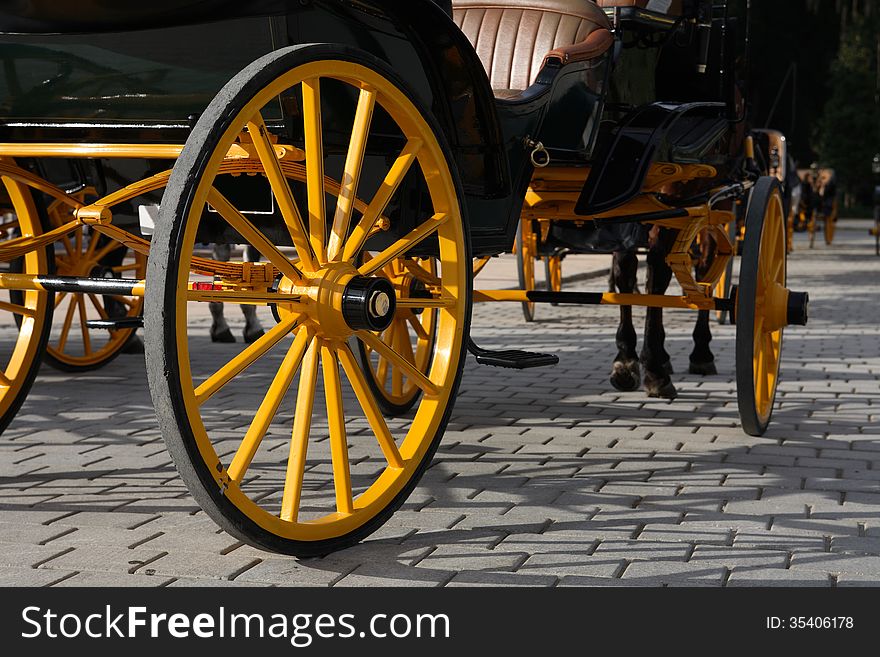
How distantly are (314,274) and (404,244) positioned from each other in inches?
14.5

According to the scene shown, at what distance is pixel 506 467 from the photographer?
15.0 feet

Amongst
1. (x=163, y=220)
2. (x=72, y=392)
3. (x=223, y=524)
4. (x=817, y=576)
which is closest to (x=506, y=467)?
(x=817, y=576)

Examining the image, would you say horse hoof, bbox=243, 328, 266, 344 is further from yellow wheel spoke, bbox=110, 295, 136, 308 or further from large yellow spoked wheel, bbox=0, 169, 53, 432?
large yellow spoked wheel, bbox=0, 169, 53, 432

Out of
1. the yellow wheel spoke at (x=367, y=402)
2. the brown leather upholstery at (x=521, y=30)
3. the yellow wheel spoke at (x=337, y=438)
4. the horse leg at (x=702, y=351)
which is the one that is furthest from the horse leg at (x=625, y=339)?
the yellow wheel spoke at (x=337, y=438)

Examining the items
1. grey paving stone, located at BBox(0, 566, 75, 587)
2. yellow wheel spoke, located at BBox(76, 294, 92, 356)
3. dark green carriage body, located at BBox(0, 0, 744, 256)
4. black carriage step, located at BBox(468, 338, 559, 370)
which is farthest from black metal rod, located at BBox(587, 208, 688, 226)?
yellow wheel spoke, located at BBox(76, 294, 92, 356)

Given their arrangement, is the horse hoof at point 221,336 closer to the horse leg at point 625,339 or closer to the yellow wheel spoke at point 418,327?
the yellow wheel spoke at point 418,327

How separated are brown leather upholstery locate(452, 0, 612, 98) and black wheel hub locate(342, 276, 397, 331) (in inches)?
74.3

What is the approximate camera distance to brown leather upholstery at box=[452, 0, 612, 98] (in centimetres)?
494

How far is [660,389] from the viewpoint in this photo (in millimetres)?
6188

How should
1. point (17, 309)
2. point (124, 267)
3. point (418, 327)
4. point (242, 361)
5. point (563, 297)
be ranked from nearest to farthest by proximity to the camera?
point (242, 361) → point (17, 309) → point (563, 297) → point (418, 327) → point (124, 267)

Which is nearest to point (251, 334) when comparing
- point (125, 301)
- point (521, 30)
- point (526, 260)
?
point (125, 301)

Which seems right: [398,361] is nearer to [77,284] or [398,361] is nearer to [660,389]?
[77,284]

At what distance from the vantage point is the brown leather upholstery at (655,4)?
5148 millimetres

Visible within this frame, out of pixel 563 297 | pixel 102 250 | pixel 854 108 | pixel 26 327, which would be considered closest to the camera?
pixel 26 327
